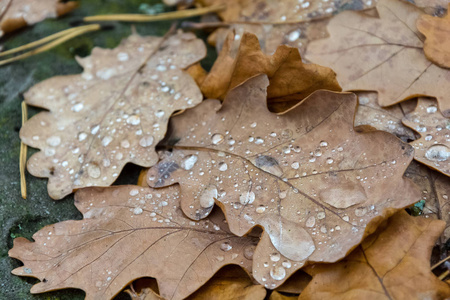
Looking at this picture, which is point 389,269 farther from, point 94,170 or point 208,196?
point 94,170

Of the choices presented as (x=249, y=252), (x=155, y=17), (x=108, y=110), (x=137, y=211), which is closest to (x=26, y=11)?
(x=155, y=17)

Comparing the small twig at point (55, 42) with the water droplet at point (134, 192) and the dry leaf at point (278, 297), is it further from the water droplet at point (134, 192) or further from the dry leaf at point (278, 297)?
the dry leaf at point (278, 297)

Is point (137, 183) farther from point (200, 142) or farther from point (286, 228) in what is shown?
point (286, 228)

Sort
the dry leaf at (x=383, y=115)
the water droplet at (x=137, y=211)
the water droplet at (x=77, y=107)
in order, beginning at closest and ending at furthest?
the water droplet at (x=137, y=211)
the dry leaf at (x=383, y=115)
the water droplet at (x=77, y=107)

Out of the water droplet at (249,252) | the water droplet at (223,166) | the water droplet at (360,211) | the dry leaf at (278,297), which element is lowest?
the dry leaf at (278,297)

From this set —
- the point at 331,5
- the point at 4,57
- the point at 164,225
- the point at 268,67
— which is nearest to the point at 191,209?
the point at 164,225

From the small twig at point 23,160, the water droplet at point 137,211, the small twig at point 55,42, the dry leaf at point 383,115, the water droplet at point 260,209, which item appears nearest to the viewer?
the water droplet at point 260,209

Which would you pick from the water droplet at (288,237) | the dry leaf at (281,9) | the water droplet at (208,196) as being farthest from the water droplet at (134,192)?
the dry leaf at (281,9)
